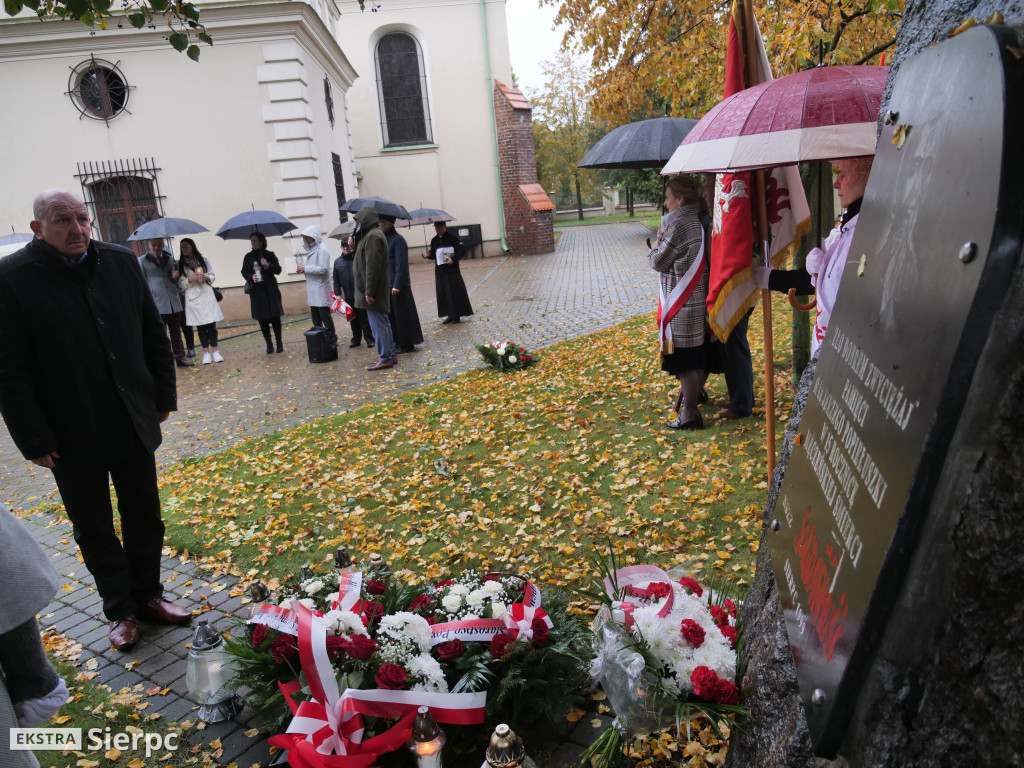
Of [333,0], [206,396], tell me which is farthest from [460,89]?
[206,396]

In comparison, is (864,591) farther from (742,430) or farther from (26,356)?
(742,430)

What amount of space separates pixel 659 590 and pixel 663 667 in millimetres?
383

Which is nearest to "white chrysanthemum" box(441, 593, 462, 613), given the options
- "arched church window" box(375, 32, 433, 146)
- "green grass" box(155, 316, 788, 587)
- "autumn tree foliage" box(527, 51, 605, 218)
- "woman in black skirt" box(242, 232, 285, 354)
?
"green grass" box(155, 316, 788, 587)

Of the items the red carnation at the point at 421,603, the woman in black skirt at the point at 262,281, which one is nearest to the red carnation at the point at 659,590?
the red carnation at the point at 421,603

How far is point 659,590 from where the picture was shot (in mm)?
2742

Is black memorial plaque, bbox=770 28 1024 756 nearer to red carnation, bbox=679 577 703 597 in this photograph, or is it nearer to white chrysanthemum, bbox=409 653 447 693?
red carnation, bbox=679 577 703 597

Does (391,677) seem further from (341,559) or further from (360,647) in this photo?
(341,559)

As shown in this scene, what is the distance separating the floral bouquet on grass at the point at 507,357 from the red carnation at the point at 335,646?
624 centimetres

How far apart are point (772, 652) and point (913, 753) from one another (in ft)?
2.61

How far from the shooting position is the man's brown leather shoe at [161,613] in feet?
13.0

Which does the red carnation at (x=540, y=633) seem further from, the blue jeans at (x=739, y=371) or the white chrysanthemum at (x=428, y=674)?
the blue jeans at (x=739, y=371)

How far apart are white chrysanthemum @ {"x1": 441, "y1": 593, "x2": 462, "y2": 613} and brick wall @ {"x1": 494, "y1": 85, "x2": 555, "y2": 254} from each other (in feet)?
71.8

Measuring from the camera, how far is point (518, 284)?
1739cm

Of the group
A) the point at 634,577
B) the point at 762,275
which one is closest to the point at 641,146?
the point at 762,275
